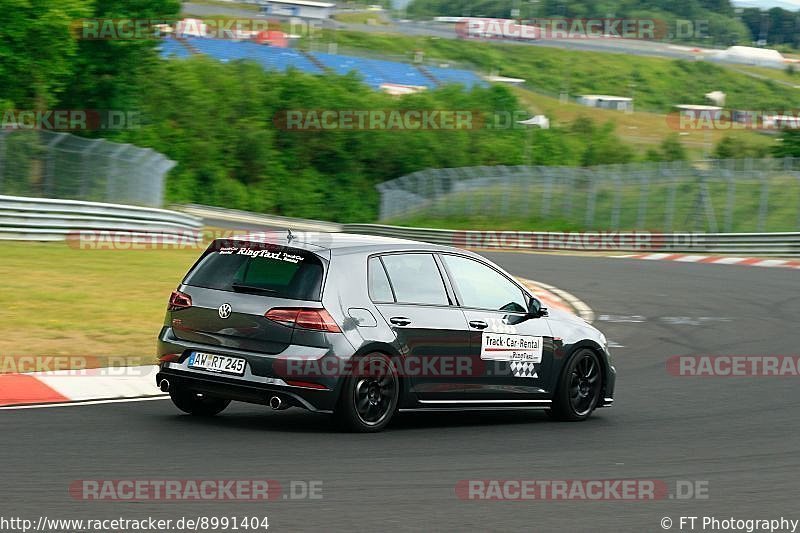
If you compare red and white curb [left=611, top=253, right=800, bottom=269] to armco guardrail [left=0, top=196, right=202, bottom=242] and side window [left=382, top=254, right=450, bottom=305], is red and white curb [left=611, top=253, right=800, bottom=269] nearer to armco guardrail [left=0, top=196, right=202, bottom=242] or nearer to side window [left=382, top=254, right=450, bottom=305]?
armco guardrail [left=0, top=196, right=202, bottom=242]

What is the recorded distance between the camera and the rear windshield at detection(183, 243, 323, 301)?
8.98m

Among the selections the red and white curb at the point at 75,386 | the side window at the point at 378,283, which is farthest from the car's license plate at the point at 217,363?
the red and white curb at the point at 75,386

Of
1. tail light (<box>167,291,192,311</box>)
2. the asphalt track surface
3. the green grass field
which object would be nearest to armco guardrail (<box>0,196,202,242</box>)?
the green grass field

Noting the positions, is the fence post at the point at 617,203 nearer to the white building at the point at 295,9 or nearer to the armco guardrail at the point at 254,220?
the armco guardrail at the point at 254,220

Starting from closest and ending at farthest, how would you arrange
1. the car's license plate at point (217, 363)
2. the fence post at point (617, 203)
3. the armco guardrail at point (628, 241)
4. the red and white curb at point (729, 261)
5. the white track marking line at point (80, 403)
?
the car's license plate at point (217, 363) < the white track marking line at point (80, 403) < the red and white curb at point (729, 261) < the armco guardrail at point (628, 241) < the fence post at point (617, 203)

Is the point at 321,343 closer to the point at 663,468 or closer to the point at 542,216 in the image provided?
the point at 663,468

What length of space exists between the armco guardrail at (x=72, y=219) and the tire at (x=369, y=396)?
55.9 feet

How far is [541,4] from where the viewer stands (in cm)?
14662

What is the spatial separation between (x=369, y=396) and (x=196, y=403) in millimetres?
1502

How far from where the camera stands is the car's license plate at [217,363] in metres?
8.91

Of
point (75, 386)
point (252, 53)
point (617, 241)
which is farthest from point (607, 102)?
point (75, 386)

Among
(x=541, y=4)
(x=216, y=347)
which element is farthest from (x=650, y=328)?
(x=541, y=4)

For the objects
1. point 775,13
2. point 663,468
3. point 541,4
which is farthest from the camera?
point 775,13

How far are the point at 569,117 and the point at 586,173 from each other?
51.4m
